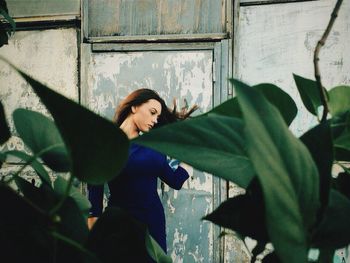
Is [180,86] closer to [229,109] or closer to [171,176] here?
[171,176]

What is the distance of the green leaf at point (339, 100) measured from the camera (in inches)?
11.4

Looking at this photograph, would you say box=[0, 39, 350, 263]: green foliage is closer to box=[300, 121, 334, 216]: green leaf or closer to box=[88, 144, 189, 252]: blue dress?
box=[300, 121, 334, 216]: green leaf

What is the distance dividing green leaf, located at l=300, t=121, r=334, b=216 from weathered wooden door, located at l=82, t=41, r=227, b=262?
2.28 meters

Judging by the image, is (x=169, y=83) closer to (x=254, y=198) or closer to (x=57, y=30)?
(x=57, y=30)

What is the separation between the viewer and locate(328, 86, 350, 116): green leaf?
291 mm

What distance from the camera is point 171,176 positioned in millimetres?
2084

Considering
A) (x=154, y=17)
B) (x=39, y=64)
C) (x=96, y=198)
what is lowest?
(x=96, y=198)

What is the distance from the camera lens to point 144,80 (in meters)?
2.58

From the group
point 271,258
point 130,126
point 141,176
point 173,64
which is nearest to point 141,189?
Result: point 141,176

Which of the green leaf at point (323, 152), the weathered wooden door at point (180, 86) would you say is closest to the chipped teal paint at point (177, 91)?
the weathered wooden door at point (180, 86)

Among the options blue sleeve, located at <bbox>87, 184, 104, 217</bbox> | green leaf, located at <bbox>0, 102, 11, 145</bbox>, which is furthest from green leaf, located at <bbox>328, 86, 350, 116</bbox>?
blue sleeve, located at <bbox>87, 184, 104, 217</bbox>

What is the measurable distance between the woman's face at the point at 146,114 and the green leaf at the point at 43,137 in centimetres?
181

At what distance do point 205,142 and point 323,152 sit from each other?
56 mm

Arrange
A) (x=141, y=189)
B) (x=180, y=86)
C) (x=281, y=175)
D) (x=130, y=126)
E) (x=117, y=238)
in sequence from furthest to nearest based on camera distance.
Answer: (x=180, y=86)
(x=130, y=126)
(x=141, y=189)
(x=117, y=238)
(x=281, y=175)
